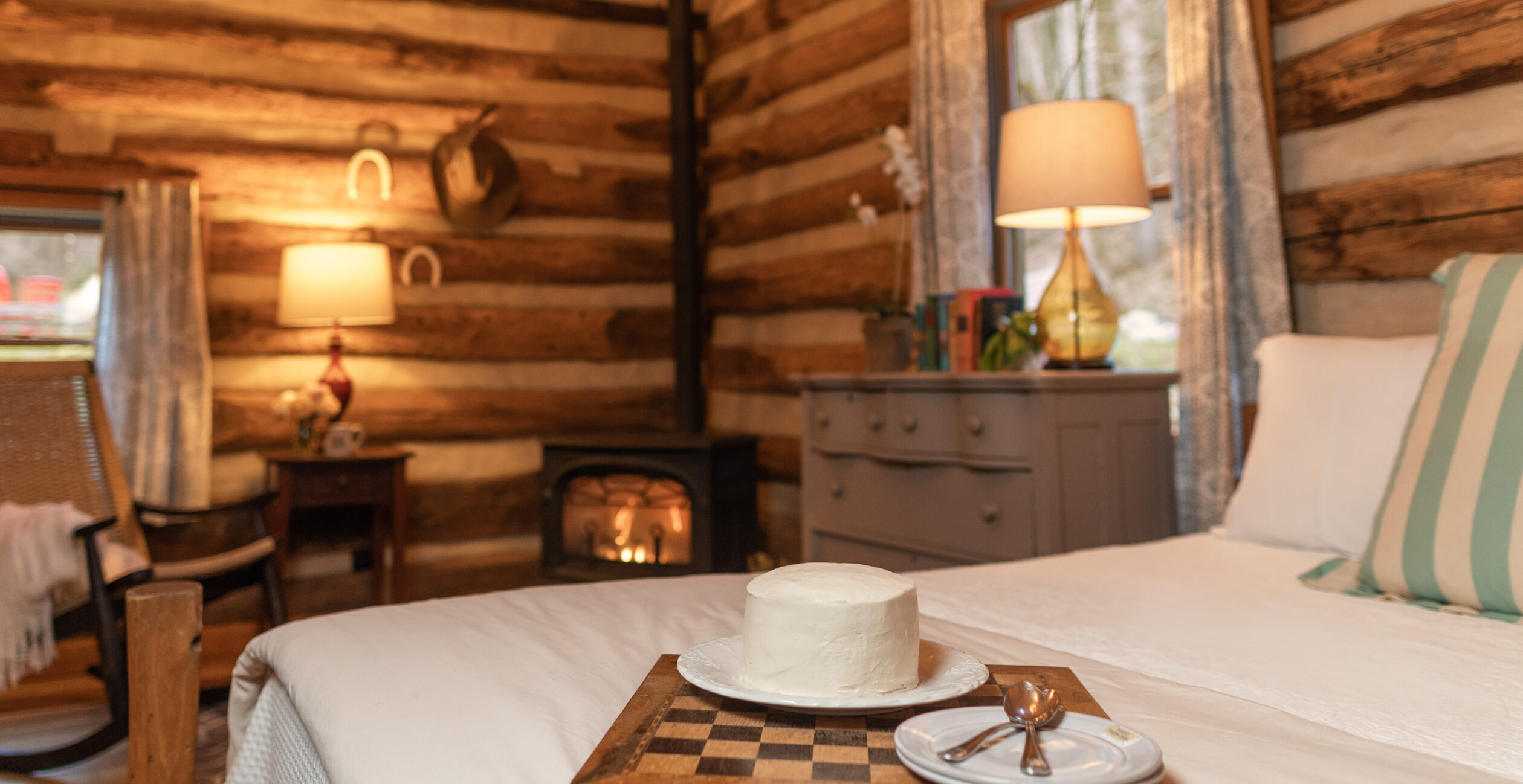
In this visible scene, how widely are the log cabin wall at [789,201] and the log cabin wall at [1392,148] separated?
5.35 feet

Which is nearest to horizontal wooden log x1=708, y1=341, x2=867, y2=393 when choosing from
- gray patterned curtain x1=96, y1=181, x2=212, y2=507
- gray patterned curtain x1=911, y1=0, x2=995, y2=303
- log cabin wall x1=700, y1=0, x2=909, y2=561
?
log cabin wall x1=700, y1=0, x2=909, y2=561

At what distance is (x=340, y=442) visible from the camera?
3.93 m

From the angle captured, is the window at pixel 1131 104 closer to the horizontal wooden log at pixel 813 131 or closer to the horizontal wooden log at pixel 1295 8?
the horizontal wooden log at pixel 1295 8

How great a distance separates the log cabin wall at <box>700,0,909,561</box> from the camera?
4.06 meters

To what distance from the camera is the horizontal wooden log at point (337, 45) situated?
156 inches

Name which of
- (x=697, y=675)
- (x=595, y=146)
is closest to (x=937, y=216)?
(x=595, y=146)

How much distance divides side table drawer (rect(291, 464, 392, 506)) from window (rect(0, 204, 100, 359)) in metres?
1.05

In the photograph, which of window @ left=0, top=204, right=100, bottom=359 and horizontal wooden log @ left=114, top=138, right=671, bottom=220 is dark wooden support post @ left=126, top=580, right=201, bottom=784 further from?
horizontal wooden log @ left=114, top=138, right=671, bottom=220

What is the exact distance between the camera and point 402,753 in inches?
36.2

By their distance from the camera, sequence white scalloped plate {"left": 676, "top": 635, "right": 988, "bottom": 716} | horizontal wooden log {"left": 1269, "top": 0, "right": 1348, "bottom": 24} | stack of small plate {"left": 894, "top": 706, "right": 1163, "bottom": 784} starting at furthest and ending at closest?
horizontal wooden log {"left": 1269, "top": 0, "right": 1348, "bottom": 24}
white scalloped plate {"left": 676, "top": 635, "right": 988, "bottom": 716}
stack of small plate {"left": 894, "top": 706, "right": 1163, "bottom": 784}

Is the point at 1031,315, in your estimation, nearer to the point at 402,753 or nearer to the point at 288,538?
the point at 402,753

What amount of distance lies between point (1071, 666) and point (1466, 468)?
749 mm

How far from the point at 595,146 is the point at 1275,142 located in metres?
3.29

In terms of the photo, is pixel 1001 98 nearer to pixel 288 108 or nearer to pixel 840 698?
pixel 288 108
